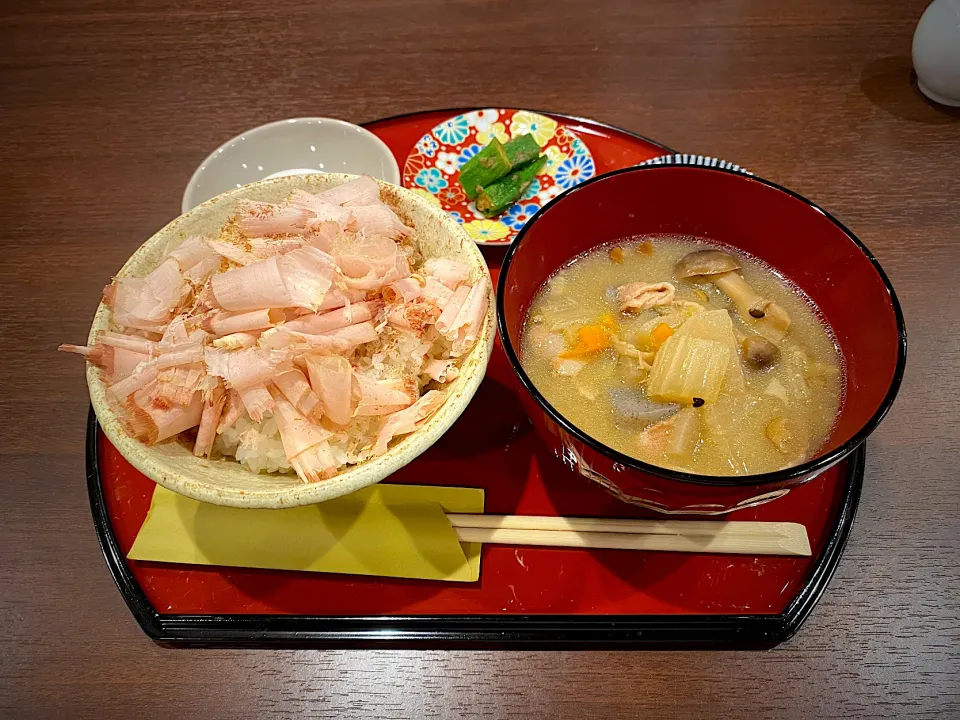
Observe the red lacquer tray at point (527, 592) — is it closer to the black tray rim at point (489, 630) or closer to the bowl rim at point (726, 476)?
the black tray rim at point (489, 630)

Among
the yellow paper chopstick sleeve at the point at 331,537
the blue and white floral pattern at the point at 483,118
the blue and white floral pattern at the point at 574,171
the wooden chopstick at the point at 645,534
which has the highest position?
the blue and white floral pattern at the point at 483,118

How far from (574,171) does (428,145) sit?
46cm

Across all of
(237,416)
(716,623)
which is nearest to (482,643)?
(716,623)

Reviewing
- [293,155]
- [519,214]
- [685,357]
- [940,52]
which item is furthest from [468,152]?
[940,52]

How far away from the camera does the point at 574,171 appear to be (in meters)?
1.97

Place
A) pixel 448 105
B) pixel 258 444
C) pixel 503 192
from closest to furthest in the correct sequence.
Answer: pixel 258 444 → pixel 503 192 → pixel 448 105

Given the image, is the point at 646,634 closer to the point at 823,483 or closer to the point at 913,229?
the point at 823,483

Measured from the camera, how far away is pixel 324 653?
117 centimetres

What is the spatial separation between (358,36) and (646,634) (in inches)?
95.5

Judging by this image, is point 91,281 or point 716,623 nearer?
point 716,623

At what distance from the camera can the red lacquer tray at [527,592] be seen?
1.14m

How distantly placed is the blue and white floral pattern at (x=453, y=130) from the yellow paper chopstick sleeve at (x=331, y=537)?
1223 mm

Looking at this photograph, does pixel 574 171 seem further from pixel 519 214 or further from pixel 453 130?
pixel 453 130

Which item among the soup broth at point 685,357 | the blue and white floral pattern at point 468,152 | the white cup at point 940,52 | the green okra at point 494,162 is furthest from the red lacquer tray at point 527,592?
the white cup at point 940,52
